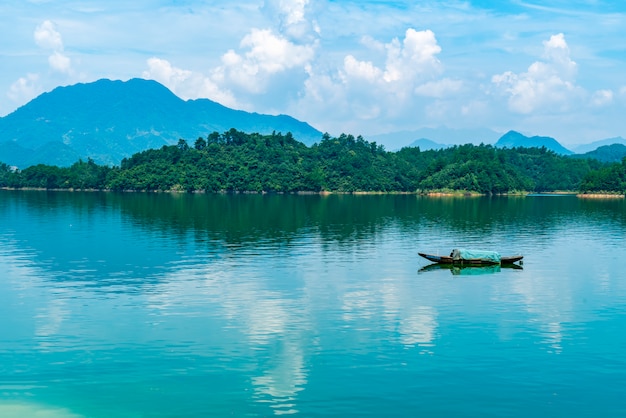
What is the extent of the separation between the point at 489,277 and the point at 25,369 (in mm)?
46021

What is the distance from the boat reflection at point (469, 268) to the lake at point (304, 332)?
34 cm

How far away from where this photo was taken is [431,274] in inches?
2717

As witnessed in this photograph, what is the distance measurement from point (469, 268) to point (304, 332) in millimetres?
34084

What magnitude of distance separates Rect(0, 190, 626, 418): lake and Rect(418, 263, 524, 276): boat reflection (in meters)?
0.34

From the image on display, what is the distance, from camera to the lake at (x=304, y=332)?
32.8 meters

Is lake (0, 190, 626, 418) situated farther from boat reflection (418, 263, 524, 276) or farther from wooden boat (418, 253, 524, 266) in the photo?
wooden boat (418, 253, 524, 266)

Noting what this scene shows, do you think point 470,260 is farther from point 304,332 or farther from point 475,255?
point 304,332

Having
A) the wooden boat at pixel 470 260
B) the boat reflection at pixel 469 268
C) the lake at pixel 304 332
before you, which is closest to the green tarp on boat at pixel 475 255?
the wooden boat at pixel 470 260

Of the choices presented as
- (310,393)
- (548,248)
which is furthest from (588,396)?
(548,248)

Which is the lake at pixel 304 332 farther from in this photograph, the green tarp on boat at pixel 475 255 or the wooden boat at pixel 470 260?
the green tarp on boat at pixel 475 255

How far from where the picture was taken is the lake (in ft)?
108

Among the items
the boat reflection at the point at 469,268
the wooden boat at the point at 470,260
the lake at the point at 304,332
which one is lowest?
the lake at the point at 304,332

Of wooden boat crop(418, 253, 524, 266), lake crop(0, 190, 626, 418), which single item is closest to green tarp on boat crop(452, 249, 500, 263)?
wooden boat crop(418, 253, 524, 266)

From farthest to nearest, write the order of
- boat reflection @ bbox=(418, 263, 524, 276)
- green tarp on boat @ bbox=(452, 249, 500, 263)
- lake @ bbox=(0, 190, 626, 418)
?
green tarp on boat @ bbox=(452, 249, 500, 263) < boat reflection @ bbox=(418, 263, 524, 276) < lake @ bbox=(0, 190, 626, 418)
